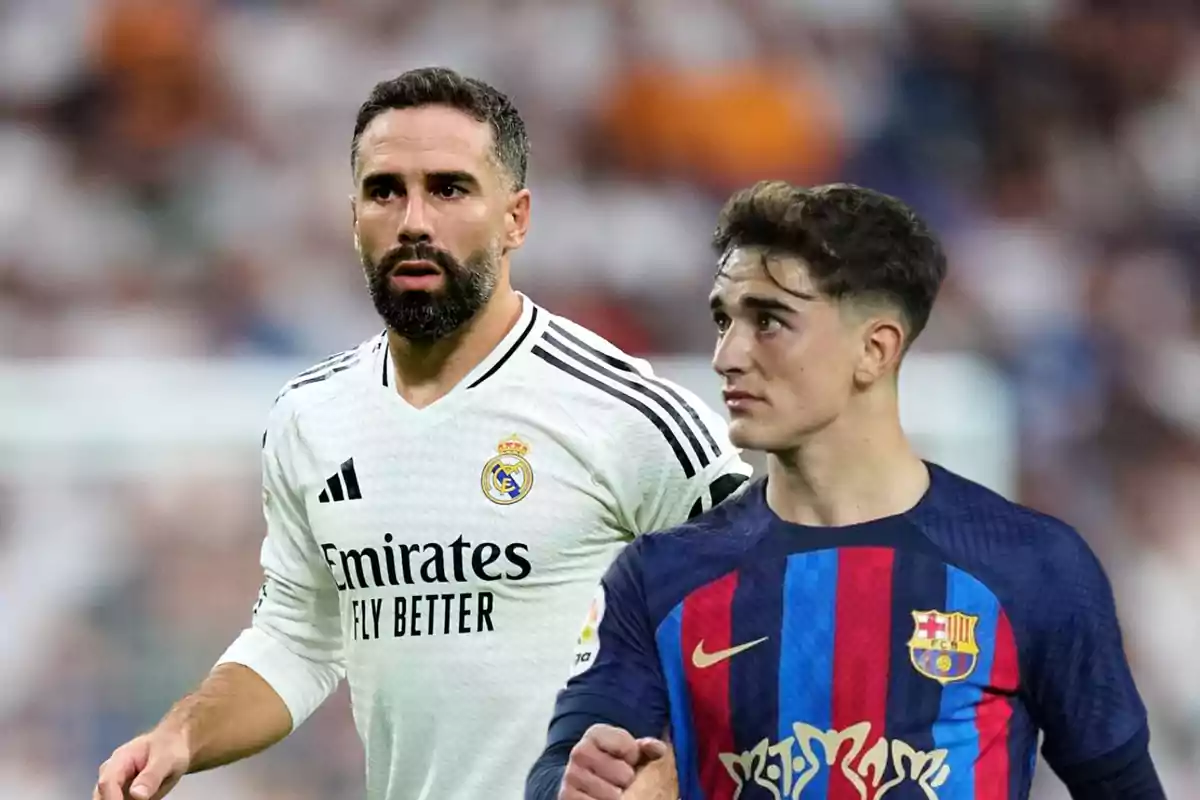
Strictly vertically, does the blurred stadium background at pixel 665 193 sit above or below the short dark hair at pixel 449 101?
above

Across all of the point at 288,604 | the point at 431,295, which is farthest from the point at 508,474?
the point at 288,604

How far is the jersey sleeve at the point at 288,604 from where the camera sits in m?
3.42

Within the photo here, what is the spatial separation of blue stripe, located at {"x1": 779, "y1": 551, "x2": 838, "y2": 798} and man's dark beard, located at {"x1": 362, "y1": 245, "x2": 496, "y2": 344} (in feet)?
3.31

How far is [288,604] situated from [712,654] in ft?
4.23

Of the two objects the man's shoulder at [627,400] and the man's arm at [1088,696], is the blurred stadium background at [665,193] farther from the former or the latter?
the man's arm at [1088,696]

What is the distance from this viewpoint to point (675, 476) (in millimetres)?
3156

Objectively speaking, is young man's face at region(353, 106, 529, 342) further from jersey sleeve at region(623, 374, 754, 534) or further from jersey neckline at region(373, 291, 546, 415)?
jersey sleeve at region(623, 374, 754, 534)

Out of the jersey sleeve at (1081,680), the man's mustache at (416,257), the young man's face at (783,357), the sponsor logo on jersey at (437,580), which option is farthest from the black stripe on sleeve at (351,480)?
the jersey sleeve at (1081,680)

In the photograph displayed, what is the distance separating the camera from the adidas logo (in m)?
3.29

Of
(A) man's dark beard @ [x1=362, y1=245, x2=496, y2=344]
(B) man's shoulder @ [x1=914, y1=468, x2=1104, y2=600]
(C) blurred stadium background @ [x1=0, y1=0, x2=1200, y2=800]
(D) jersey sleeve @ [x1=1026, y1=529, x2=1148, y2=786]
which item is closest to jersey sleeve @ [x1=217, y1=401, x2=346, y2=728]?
(A) man's dark beard @ [x1=362, y1=245, x2=496, y2=344]

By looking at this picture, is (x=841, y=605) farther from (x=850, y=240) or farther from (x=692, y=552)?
(x=850, y=240)

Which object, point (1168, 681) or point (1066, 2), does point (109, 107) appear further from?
point (1168, 681)

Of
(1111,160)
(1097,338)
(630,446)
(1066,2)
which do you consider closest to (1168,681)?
(1097,338)

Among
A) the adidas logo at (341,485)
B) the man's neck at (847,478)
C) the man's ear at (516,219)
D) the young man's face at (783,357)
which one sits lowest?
the man's neck at (847,478)
